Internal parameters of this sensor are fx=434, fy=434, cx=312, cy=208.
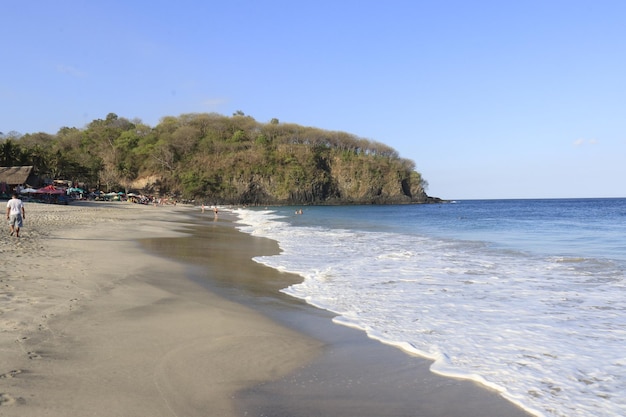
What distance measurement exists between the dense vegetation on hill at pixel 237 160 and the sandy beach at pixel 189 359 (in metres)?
79.6

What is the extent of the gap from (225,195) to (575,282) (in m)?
84.4

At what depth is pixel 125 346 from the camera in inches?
174

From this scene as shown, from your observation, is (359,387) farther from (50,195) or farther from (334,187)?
(334,187)

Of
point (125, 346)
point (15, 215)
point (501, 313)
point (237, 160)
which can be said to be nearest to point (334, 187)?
point (237, 160)

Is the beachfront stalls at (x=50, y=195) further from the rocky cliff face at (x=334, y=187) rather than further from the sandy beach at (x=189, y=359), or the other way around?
the rocky cliff face at (x=334, y=187)

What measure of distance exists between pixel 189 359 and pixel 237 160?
306 feet

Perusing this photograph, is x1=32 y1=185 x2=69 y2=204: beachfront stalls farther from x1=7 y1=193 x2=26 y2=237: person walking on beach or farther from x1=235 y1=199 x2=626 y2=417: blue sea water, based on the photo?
x1=235 y1=199 x2=626 y2=417: blue sea water

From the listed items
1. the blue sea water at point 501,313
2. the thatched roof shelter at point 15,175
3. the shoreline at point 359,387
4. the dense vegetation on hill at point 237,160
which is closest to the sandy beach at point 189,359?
the shoreline at point 359,387

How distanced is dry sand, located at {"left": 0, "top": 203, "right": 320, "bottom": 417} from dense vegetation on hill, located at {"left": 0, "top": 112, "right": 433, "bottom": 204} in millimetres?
79121

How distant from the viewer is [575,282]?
29.2 ft

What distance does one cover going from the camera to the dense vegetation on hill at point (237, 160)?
89.8 meters

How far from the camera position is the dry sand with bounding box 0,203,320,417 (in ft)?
10.6

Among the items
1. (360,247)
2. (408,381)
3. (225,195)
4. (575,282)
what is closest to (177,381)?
(408,381)

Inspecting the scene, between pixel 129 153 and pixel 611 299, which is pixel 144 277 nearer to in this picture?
pixel 611 299
